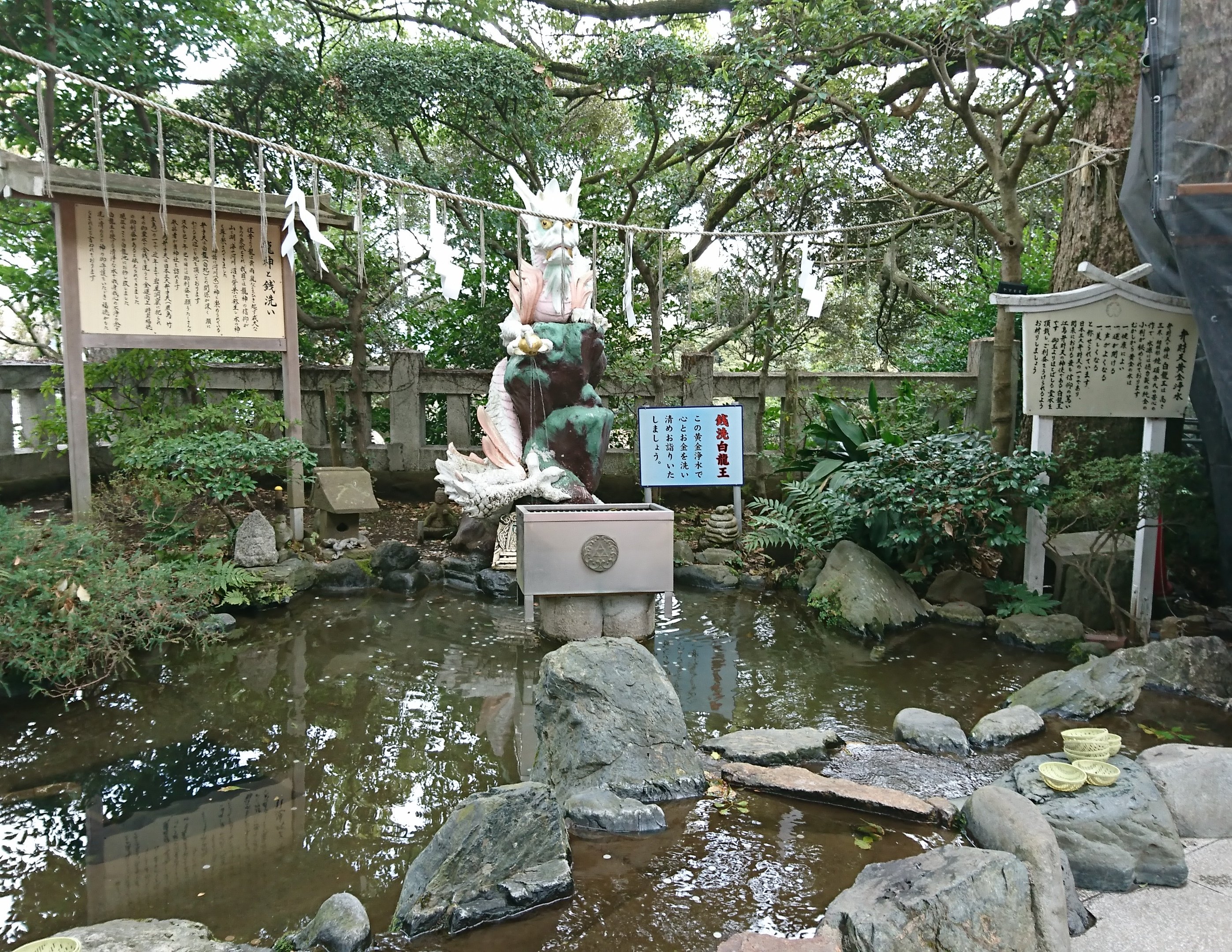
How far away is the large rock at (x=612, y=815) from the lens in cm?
350

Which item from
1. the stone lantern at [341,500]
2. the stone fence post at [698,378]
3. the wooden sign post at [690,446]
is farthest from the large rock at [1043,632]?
the stone lantern at [341,500]

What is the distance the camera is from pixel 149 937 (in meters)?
2.60

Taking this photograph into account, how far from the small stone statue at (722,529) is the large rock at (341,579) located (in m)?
3.68

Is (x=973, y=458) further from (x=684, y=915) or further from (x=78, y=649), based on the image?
(x=78, y=649)

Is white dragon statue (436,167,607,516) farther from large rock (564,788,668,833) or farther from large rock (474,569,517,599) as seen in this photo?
large rock (564,788,668,833)

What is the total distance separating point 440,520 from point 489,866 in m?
6.61

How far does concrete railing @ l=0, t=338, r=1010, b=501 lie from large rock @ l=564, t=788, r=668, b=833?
6939 millimetres

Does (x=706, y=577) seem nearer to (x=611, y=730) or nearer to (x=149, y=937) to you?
(x=611, y=730)

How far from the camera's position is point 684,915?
2.89 m

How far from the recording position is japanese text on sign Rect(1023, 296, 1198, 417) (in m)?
5.92

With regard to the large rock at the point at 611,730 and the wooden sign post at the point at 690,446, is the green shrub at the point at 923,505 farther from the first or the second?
the large rock at the point at 611,730

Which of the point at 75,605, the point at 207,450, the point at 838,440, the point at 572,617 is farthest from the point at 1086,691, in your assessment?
the point at 207,450

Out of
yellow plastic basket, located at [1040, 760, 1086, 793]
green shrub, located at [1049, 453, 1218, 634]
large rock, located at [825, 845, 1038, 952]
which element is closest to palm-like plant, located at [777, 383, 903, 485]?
green shrub, located at [1049, 453, 1218, 634]

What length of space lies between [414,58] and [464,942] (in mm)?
8745
